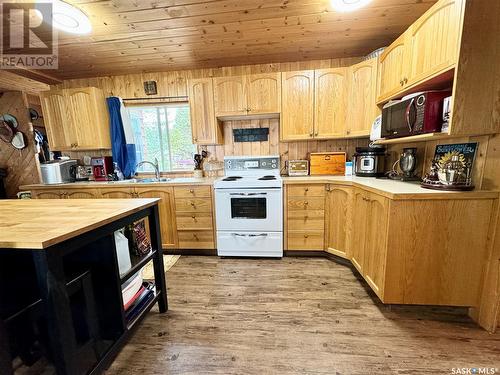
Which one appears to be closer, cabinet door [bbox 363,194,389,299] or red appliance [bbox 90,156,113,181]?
cabinet door [bbox 363,194,389,299]

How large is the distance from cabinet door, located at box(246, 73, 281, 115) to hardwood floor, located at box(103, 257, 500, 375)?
A: 191 cm

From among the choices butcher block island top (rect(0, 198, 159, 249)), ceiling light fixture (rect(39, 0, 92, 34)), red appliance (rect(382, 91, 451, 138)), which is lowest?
butcher block island top (rect(0, 198, 159, 249))

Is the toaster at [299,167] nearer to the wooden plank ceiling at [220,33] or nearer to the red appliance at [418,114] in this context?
the red appliance at [418,114]

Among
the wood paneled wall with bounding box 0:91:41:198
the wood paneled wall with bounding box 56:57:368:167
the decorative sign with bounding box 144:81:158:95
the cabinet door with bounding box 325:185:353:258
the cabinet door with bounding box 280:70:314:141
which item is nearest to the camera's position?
the cabinet door with bounding box 325:185:353:258

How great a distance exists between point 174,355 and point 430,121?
228cm

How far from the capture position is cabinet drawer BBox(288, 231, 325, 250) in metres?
2.46

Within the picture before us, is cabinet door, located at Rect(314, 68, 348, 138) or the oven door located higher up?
cabinet door, located at Rect(314, 68, 348, 138)

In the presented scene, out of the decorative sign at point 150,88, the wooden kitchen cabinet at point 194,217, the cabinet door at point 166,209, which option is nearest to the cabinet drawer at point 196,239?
the wooden kitchen cabinet at point 194,217

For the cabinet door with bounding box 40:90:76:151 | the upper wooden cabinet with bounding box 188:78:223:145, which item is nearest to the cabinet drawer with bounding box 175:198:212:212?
the upper wooden cabinet with bounding box 188:78:223:145

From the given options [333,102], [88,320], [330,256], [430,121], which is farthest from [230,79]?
[88,320]

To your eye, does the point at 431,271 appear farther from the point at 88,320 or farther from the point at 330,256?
the point at 88,320

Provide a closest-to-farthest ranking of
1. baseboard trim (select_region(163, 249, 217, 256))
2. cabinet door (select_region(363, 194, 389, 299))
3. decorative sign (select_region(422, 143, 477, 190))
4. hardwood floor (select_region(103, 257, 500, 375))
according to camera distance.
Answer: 1. hardwood floor (select_region(103, 257, 500, 375))
2. decorative sign (select_region(422, 143, 477, 190))
3. cabinet door (select_region(363, 194, 389, 299))
4. baseboard trim (select_region(163, 249, 217, 256))

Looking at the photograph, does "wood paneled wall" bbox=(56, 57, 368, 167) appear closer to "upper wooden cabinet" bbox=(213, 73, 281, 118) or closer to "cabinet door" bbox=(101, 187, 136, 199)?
"upper wooden cabinet" bbox=(213, 73, 281, 118)

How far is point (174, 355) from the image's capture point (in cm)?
133
